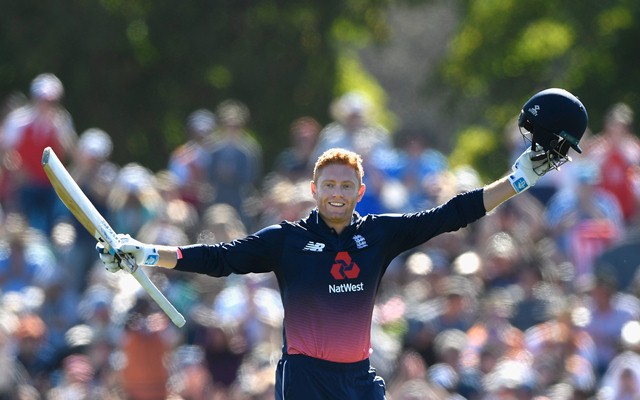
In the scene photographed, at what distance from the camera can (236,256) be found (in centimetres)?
1146

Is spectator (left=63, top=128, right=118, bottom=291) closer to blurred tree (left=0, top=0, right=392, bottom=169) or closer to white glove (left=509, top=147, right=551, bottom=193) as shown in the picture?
blurred tree (left=0, top=0, right=392, bottom=169)

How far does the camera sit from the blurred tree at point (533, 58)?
2445 centimetres

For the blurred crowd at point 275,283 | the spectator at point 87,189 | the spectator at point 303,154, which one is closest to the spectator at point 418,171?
the blurred crowd at point 275,283

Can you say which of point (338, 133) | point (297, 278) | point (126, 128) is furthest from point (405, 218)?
point (126, 128)

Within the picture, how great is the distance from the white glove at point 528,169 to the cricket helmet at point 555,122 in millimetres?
56

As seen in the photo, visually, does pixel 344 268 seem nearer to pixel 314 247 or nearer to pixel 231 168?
pixel 314 247

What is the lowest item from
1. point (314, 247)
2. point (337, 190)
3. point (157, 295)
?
point (157, 295)

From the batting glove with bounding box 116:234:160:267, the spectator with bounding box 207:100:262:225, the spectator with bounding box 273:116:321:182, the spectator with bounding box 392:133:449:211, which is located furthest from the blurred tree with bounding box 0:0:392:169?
the batting glove with bounding box 116:234:160:267

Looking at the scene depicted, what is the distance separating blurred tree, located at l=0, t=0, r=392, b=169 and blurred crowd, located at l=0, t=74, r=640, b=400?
14.0 feet

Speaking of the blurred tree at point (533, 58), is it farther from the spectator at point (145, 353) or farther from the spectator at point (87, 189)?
the spectator at point (145, 353)

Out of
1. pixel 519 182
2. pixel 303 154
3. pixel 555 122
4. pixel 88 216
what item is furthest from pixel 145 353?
pixel 555 122

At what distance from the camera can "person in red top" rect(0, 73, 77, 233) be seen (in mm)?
20078

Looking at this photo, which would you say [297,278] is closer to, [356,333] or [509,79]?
[356,333]

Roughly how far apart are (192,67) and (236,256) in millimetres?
14900
